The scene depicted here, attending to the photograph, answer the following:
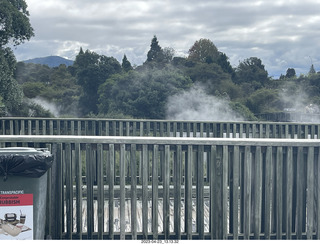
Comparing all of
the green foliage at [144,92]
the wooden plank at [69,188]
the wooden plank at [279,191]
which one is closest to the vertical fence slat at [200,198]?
the wooden plank at [279,191]

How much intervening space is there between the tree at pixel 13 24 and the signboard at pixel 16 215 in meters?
13.7

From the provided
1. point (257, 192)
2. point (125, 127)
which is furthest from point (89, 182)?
point (125, 127)

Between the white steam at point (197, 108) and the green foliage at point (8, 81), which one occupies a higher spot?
the green foliage at point (8, 81)

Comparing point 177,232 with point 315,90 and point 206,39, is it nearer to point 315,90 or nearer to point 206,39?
point 315,90

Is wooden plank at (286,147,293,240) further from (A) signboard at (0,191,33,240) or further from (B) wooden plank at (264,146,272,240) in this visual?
(A) signboard at (0,191,33,240)

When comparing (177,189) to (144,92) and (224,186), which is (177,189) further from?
(144,92)

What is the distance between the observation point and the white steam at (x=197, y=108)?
83.7 ft

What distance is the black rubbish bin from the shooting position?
13.1 ft

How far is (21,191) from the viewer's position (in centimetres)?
407

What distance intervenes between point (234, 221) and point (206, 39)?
72.5 m

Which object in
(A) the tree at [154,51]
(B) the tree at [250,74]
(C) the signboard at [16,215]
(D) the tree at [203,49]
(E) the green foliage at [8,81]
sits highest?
(D) the tree at [203,49]

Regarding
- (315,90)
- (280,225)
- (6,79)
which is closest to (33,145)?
(280,225)

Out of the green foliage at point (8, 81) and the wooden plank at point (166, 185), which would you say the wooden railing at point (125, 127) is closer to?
the wooden plank at point (166, 185)

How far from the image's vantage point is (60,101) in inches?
1695
